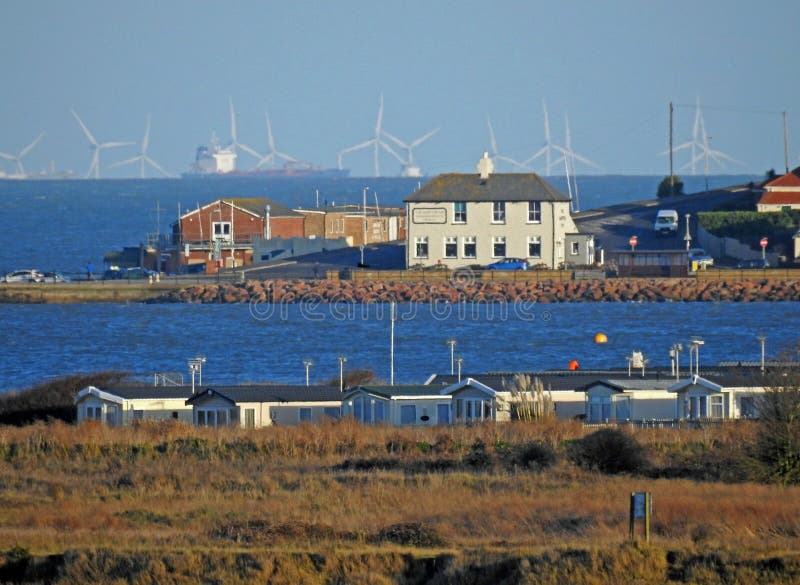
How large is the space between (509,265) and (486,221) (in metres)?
1.56

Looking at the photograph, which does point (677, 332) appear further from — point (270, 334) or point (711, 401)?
point (711, 401)

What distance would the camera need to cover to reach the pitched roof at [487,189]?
5841cm

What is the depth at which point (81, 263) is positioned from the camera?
82562 millimetres

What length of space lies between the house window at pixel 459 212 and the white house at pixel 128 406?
30.3 meters

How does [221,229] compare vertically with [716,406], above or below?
above

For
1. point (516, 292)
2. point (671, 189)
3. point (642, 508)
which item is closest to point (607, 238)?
point (516, 292)

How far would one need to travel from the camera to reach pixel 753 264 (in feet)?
204

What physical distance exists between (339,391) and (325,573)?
14.7 meters

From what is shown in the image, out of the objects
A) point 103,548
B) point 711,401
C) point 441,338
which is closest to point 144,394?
point 711,401

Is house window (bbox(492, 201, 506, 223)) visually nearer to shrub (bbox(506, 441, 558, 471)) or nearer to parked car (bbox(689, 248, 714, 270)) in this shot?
parked car (bbox(689, 248, 714, 270))

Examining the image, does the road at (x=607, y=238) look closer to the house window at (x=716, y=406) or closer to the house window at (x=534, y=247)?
the house window at (x=534, y=247)

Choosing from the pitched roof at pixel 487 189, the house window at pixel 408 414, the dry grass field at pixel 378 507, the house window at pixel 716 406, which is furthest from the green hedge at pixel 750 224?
the dry grass field at pixel 378 507

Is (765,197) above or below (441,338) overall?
above

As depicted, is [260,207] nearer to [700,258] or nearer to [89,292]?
[89,292]
